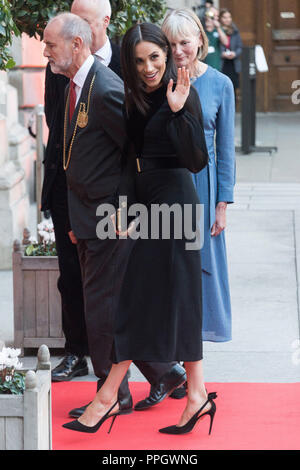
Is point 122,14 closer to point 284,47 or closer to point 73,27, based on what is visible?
point 73,27

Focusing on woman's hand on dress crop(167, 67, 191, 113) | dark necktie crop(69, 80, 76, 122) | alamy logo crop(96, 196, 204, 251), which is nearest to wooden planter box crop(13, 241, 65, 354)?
dark necktie crop(69, 80, 76, 122)

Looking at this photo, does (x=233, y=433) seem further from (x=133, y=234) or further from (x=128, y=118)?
(x=128, y=118)

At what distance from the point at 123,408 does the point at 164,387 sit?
0.27 metres

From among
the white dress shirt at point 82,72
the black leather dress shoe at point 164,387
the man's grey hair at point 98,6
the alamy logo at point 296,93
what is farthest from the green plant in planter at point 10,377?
the alamy logo at point 296,93

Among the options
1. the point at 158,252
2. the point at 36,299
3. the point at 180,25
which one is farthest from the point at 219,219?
the point at 36,299

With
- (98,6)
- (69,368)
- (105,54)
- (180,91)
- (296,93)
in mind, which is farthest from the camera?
(296,93)

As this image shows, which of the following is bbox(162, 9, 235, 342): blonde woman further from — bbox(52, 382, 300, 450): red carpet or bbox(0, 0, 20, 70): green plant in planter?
bbox(0, 0, 20, 70): green plant in planter

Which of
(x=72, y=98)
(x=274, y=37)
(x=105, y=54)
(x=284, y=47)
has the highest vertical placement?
(x=274, y=37)

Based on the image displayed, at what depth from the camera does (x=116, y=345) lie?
443cm

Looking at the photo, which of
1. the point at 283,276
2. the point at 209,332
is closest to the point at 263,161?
the point at 283,276

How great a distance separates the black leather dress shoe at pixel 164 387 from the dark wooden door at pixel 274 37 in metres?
12.7

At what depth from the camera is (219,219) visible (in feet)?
16.2

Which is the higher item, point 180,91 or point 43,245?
point 180,91
